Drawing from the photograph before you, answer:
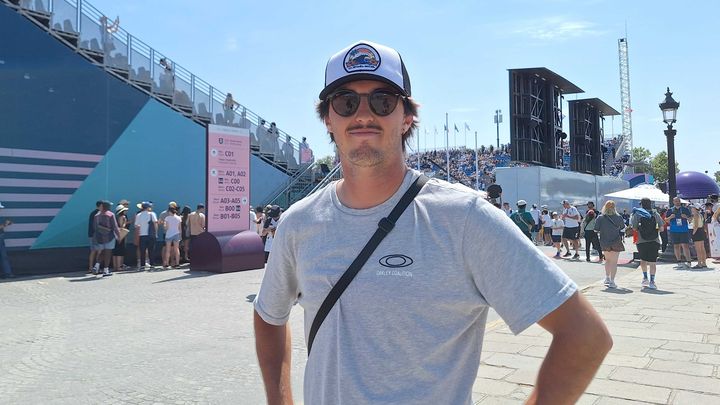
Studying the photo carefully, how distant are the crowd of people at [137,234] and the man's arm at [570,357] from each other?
1303 centimetres

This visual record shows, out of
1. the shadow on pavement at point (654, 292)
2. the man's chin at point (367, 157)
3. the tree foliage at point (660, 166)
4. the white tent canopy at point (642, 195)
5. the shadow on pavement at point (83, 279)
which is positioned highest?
the tree foliage at point (660, 166)

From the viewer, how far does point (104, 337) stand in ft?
21.2

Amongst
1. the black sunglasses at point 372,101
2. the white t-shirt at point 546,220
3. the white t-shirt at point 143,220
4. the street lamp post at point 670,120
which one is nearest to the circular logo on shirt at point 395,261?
the black sunglasses at point 372,101

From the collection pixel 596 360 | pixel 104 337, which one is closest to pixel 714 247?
pixel 104 337

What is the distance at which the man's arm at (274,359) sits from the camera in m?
1.83

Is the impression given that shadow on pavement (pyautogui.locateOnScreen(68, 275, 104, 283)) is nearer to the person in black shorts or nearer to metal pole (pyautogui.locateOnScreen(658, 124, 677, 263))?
the person in black shorts

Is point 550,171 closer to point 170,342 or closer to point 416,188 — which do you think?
point 170,342

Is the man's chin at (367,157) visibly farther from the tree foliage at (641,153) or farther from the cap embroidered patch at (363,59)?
the tree foliage at (641,153)

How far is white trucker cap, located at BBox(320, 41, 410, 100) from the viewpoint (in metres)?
1.67

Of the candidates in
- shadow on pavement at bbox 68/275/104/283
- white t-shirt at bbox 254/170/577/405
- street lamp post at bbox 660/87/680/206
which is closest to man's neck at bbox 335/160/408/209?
white t-shirt at bbox 254/170/577/405

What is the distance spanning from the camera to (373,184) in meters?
1.71

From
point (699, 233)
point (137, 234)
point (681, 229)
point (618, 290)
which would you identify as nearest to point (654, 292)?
point (618, 290)

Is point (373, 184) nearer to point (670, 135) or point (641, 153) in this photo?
point (670, 135)

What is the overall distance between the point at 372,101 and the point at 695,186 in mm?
30946
